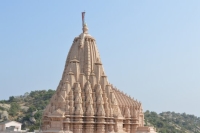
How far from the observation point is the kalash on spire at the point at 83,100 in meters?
28.1

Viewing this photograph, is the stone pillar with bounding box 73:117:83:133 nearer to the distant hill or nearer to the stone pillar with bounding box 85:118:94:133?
the stone pillar with bounding box 85:118:94:133

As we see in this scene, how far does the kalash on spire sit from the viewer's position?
28141 mm

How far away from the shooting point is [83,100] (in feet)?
96.6

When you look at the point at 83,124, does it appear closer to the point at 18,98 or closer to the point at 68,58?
the point at 68,58

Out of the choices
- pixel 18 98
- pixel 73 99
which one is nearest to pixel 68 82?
pixel 73 99

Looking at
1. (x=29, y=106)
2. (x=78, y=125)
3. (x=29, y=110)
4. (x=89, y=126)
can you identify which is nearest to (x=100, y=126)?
(x=89, y=126)

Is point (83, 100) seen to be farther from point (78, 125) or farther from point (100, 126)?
point (100, 126)

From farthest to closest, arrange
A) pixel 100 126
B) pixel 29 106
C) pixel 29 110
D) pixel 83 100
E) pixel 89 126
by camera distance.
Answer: pixel 29 106, pixel 29 110, pixel 83 100, pixel 100 126, pixel 89 126

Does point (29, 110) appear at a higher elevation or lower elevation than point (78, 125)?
higher

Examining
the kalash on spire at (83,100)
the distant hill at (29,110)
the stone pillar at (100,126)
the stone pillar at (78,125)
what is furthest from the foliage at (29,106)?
the stone pillar at (100,126)

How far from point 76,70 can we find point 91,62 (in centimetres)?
212

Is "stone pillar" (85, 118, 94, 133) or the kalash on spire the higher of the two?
the kalash on spire

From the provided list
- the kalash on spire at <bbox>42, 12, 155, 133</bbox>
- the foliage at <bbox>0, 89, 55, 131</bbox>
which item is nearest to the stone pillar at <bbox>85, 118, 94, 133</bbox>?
the kalash on spire at <bbox>42, 12, 155, 133</bbox>

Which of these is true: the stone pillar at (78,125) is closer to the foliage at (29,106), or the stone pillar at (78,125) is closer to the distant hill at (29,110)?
the distant hill at (29,110)
